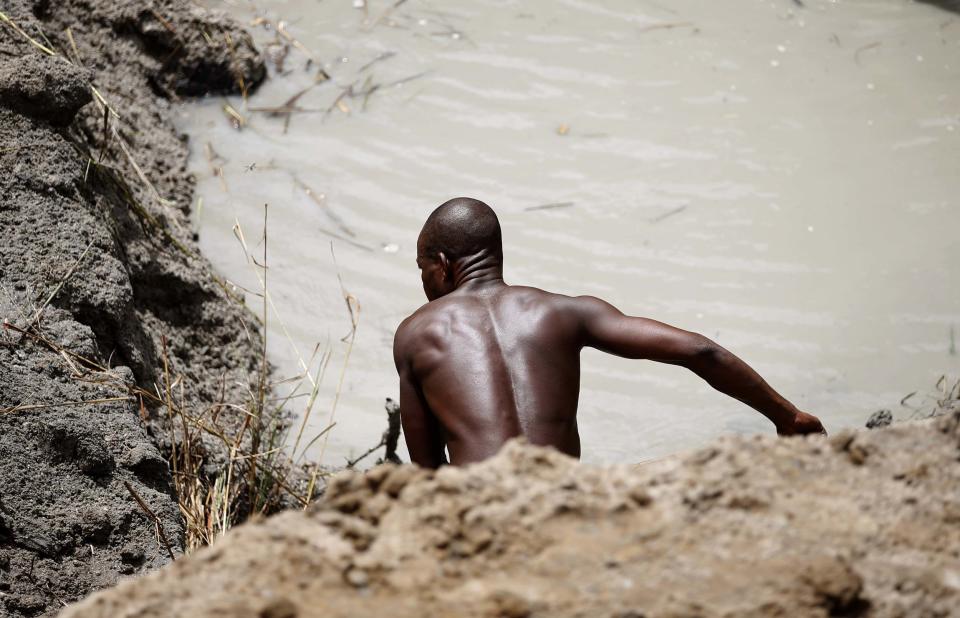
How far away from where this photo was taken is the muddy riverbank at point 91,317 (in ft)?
9.16

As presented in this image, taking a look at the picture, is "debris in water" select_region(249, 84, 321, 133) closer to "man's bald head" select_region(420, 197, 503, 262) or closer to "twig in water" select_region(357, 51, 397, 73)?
"twig in water" select_region(357, 51, 397, 73)

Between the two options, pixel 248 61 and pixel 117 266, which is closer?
pixel 117 266

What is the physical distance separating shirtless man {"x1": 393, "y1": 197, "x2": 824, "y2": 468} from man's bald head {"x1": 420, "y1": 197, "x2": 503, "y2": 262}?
19 cm

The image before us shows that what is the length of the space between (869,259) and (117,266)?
3.43m

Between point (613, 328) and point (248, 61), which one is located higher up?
point (248, 61)

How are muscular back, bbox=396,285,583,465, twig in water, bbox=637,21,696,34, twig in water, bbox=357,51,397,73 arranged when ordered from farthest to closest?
twig in water, bbox=637,21,696,34
twig in water, bbox=357,51,397,73
muscular back, bbox=396,285,583,465

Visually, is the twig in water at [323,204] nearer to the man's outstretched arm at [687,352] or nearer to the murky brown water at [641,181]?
the murky brown water at [641,181]

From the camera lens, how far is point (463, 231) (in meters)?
3.01

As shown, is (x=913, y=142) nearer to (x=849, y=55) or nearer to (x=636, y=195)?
(x=849, y=55)

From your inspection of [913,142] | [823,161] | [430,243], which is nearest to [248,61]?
[430,243]

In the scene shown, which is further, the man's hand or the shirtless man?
the man's hand

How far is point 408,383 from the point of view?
2785mm

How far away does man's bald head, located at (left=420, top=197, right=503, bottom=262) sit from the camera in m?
3.01

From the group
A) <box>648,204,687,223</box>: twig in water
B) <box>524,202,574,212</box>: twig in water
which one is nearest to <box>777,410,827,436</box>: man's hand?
<box>648,204,687,223</box>: twig in water
